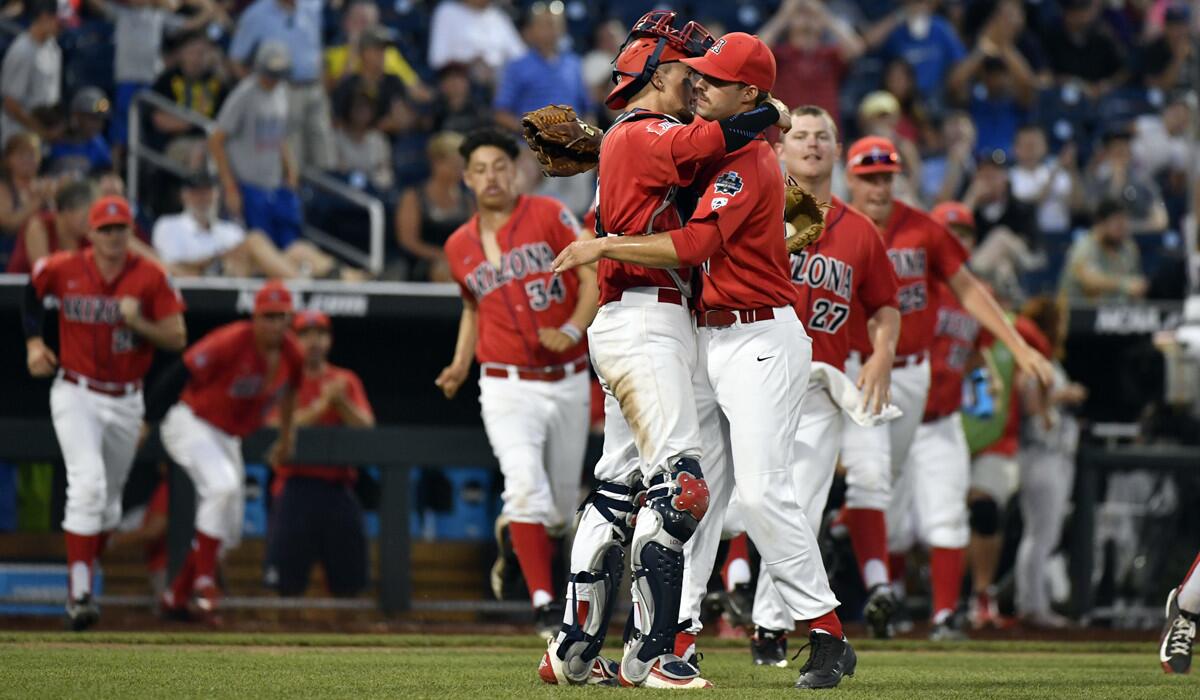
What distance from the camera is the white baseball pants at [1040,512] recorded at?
10883mm

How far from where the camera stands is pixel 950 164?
42.8 ft

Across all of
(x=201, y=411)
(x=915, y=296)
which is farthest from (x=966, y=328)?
(x=201, y=411)

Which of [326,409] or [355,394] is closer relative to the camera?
[326,409]

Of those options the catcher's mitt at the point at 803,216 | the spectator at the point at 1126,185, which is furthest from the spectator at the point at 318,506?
the spectator at the point at 1126,185

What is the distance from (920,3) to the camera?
47.2 feet

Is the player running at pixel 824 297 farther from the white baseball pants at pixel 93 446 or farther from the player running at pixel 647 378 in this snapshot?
the white baseball pants at pixel 93 446

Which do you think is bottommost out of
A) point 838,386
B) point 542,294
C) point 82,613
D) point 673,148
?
point 82,613

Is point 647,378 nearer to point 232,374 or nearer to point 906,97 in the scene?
point 232,374

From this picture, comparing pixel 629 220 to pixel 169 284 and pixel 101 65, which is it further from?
pixel 101 65

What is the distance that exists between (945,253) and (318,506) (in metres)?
4.05

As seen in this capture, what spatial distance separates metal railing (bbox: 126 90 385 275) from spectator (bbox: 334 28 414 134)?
2.09ft

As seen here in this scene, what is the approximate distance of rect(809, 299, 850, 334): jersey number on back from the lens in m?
6.86

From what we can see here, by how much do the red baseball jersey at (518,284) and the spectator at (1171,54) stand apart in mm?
9107

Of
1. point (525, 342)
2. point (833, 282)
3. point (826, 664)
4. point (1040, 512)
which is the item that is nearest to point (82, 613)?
point (525, 342)
